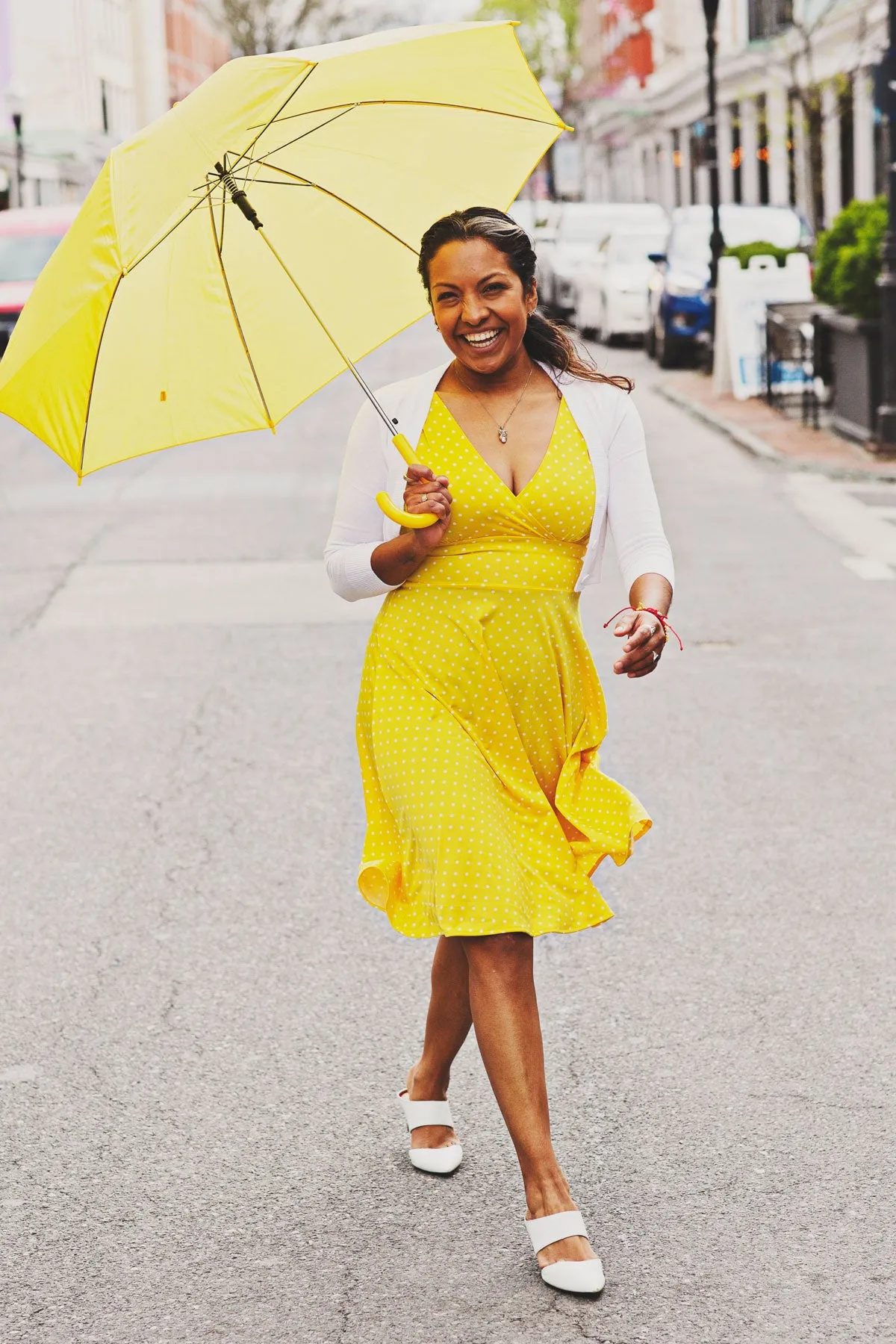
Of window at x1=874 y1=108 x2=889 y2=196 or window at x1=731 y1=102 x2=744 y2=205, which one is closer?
window at x1=874 y1=108 x2=889 y2=196

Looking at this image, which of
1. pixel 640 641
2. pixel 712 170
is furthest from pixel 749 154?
pixel 640 641

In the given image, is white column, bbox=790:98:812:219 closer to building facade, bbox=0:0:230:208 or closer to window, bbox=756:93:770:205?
window, bbox=756:93:770:205

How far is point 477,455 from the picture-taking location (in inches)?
140

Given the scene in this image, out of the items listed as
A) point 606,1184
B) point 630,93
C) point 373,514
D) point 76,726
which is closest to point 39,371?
point 373,514

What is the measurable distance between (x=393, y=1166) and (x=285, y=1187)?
227mm

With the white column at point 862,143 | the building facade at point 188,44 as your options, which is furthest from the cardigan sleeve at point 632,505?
the building facade at point 188,44

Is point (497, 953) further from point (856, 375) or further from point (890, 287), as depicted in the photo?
point (856, 375)

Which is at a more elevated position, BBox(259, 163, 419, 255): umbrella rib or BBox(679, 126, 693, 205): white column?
BBox(679, 126, 693, 205): white column

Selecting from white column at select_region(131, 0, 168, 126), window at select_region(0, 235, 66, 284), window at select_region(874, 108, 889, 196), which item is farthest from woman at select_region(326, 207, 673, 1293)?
white column at select_region(131, 0, 168, 126)

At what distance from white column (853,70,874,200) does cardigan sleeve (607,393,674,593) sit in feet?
115

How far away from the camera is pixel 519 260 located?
353cm

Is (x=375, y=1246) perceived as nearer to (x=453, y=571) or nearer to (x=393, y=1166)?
(x=393, y=1166)

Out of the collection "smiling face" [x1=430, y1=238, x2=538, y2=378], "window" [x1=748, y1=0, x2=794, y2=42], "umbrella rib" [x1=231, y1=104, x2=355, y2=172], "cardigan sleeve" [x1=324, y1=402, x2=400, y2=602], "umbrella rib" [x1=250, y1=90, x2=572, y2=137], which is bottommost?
"cardigan sleeve" [x1=324, y1=402, x2=400, y2=602]

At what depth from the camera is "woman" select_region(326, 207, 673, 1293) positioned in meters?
3.45
